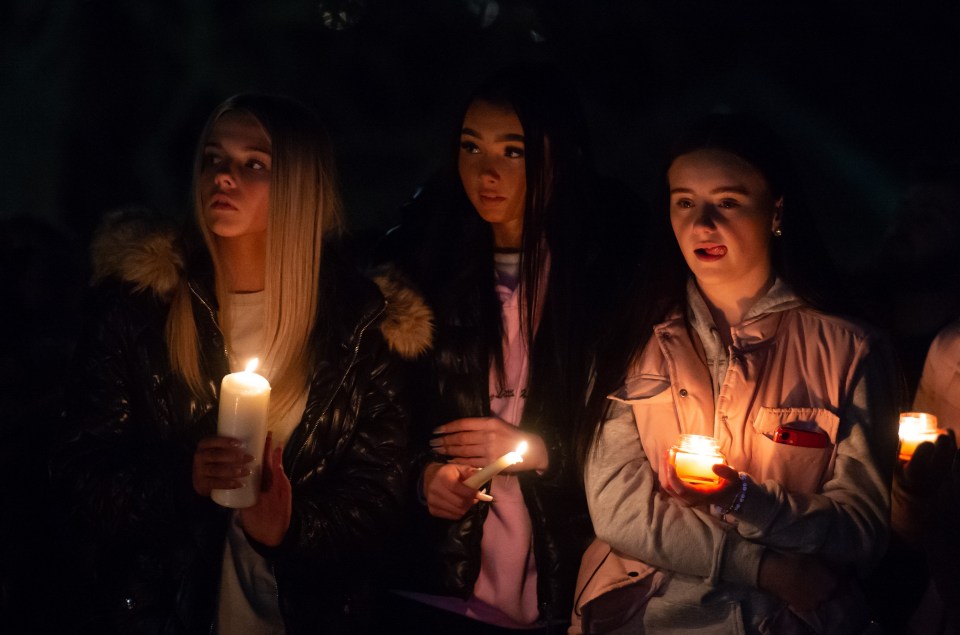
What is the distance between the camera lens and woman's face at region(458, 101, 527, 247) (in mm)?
3385

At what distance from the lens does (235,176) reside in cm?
300

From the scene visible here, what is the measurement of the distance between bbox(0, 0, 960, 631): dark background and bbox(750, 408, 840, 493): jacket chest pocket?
129cm

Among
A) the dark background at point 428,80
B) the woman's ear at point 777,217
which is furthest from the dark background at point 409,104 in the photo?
the woman's ear at point 777,217

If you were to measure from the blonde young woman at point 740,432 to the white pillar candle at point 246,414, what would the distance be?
1011mm

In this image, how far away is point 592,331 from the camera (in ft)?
11.0

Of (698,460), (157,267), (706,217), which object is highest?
(706,217)

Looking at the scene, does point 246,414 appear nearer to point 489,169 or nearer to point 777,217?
point 489,169

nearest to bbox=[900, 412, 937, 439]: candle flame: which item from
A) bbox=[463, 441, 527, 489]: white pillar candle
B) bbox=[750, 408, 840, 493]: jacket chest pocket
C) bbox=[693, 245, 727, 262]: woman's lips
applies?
bbox=[750, 408, 840, 493]: jacket chest pocket

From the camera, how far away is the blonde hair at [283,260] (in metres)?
2.94

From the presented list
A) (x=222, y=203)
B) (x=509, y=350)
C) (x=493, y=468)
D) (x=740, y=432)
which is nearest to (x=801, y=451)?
(x=740, y=432)

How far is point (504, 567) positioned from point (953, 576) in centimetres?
137

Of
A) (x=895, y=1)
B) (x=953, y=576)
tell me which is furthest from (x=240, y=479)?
(x=895, y=1)

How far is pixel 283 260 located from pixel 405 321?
1.46ft

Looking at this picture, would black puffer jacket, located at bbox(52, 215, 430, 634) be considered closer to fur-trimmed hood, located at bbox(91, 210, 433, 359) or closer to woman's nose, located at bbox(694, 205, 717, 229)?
fur-trimmed hood, located at bbox(91, 210, 433, 359)
